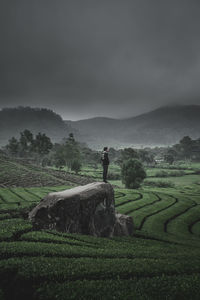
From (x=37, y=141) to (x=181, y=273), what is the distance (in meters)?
151

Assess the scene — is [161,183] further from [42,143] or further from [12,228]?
[12,228]

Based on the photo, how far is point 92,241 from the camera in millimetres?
16500

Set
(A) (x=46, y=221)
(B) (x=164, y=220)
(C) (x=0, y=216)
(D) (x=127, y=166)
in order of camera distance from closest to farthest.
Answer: (A) (x=46, y=221) < (C) (x=0, y=216) < (B) (x=164, y=220) < (D) (x=127, y=166)

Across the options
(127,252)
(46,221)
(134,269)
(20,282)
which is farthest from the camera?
(46,221)

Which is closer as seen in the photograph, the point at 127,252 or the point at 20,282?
the point at 20,282

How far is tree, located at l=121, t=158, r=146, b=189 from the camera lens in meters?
93.5

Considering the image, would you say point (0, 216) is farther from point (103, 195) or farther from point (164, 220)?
point (164, 220)

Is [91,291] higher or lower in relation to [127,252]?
higher

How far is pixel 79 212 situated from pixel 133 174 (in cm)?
7640

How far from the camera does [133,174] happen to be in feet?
307

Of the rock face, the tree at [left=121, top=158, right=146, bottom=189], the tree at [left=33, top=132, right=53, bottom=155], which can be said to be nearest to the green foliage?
the rock face

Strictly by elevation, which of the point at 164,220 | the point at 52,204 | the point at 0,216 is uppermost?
the point at 52,204

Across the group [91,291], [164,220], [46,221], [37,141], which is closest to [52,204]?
[46,221]

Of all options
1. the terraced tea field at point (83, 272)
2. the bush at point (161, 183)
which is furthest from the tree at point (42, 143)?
the terraced tea field at point (83, 272)
